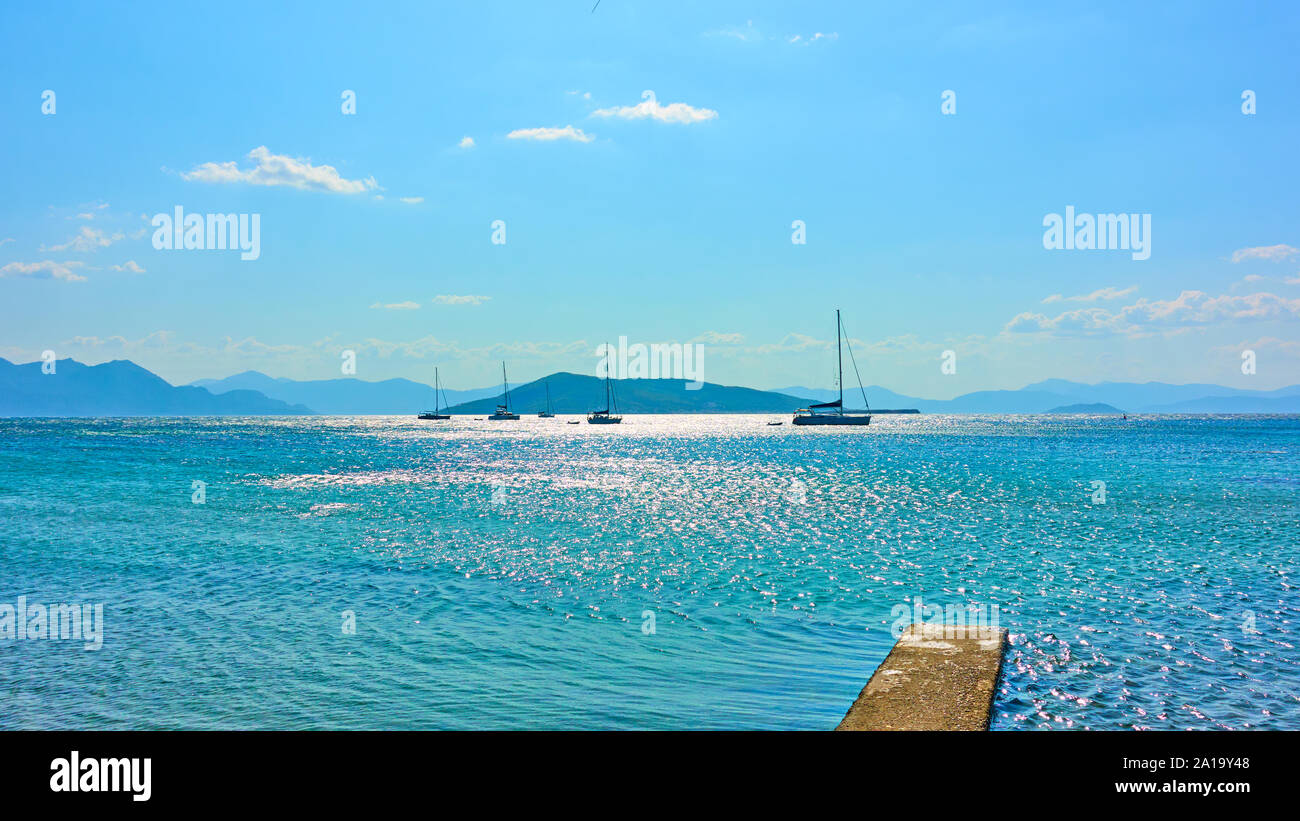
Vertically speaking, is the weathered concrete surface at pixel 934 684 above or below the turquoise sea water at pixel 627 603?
above

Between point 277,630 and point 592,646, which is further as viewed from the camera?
point 277,630

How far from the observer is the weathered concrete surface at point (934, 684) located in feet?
37.1

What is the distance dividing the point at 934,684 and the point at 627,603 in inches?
436

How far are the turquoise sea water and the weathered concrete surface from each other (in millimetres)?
546

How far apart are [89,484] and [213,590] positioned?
49886 mm

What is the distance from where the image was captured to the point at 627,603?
2238 cm

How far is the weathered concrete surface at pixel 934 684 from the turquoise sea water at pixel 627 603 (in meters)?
0.55

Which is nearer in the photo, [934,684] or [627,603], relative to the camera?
[934,684]

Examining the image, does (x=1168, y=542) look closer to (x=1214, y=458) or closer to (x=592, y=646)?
(x=592, y=646)

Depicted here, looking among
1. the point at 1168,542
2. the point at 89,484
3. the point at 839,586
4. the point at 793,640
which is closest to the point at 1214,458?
the point at 1168,542

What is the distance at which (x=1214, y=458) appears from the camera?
91625 millimetres
